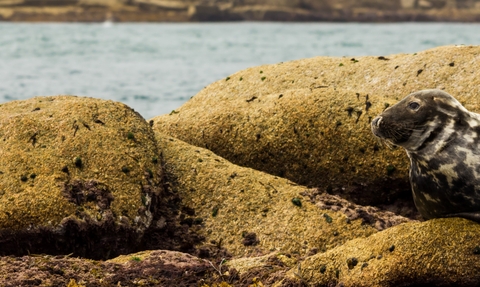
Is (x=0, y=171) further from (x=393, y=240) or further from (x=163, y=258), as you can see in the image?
(x=393, y=240)

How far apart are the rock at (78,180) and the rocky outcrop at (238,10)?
119 metres

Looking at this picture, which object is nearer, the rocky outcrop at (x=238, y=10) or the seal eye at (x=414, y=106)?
the seal eye at (x=414, y=106)

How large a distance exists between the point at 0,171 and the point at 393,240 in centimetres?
411

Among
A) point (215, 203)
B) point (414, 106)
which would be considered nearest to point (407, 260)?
point (414, 106)

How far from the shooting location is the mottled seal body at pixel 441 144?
5.71 metres

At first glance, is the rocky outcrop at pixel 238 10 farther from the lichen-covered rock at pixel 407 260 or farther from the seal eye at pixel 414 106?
the lichen-covered rock at pixel 407 260

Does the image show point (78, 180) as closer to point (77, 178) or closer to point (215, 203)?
point (77, 178)

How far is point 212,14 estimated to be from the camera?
128 metres

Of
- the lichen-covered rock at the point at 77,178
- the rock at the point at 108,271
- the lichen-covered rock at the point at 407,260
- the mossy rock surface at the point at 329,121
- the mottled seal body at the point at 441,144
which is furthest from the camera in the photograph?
the mossy rock surface at the point at 329,121

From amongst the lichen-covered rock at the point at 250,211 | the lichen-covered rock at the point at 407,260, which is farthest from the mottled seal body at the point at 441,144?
the lichen-covered rock at the point at 250,211

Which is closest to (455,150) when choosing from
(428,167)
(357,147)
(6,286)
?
(428,167)

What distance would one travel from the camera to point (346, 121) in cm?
888

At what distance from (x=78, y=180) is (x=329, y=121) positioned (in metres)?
3.32

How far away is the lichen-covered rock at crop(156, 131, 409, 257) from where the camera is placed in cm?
723
